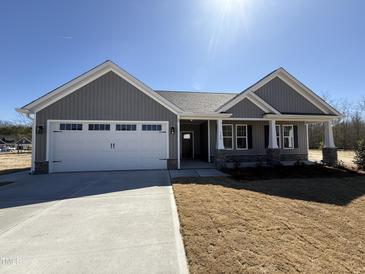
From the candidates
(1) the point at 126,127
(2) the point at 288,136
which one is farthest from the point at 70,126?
(2) the point at 288,136

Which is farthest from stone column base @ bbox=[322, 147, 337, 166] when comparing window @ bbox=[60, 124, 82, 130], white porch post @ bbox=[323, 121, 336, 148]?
window @ bbox=[60, 124, 82, 130]

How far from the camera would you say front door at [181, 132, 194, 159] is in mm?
18328

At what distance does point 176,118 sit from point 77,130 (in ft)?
17.1

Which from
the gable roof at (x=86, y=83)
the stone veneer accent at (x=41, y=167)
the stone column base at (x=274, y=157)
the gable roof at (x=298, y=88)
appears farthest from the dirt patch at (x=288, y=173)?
the stone veneer accent at (x=41, y=167)

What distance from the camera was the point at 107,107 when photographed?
1166 cm

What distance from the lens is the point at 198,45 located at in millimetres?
12102

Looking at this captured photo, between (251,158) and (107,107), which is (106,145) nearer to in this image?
(107,107)

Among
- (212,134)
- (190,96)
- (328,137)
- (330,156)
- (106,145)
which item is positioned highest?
(190,96)

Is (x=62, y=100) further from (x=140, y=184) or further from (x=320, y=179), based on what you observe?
(x=320, y=179)

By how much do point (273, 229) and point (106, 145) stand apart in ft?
31.5

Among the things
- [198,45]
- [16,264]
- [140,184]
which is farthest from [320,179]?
[16,264]

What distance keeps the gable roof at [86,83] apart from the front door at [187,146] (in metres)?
6.30

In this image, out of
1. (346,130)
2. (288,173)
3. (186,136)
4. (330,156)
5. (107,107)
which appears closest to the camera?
(288,173)

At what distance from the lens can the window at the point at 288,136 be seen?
15.5 m
